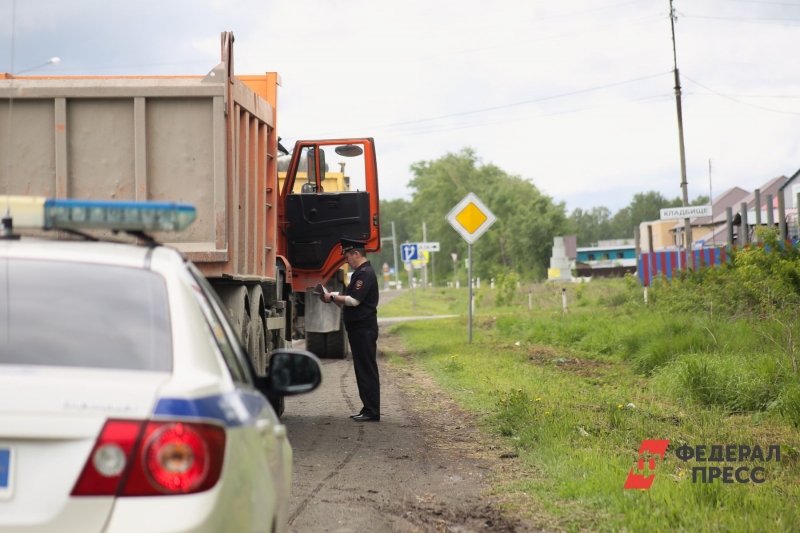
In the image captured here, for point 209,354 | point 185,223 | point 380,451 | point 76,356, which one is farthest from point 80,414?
point 380,451

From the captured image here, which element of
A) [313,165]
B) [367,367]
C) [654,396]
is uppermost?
[313,165]

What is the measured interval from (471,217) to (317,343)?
12.4 feet

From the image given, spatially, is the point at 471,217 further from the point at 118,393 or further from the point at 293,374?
the point at 118,393

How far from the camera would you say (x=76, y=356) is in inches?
109

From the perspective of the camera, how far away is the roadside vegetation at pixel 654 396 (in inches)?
212

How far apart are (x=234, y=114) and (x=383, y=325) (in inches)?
838

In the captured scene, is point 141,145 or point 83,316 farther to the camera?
point 141,145

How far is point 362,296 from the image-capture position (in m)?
9.98

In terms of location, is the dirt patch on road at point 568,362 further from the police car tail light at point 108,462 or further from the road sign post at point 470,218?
the police car tail light at point 108,462

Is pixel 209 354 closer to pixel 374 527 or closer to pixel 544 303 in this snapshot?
pixel 374 527

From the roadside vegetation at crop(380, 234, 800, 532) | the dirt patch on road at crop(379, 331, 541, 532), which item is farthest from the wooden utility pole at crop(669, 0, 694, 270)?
the dirt patch on road at crop(379, 331, 541, 532)

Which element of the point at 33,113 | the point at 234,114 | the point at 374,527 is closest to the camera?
the point at 374,527

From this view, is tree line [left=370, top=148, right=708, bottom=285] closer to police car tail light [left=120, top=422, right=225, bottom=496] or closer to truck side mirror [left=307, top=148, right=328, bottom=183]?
truck side mirror [left=307, top=148, right=328, bottom=183]

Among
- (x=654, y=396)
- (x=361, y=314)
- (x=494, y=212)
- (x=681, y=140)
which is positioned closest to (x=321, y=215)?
(x=361, y=314)
